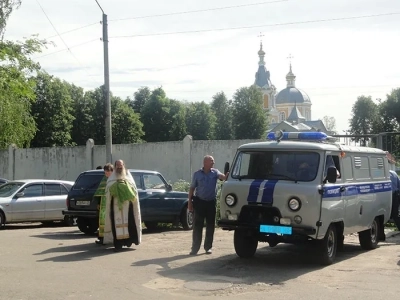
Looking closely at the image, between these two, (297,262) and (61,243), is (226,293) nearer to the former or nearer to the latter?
(297,262)

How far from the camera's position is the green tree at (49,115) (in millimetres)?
64438

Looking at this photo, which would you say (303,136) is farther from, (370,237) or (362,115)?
(362,115)

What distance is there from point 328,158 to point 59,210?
11308mm

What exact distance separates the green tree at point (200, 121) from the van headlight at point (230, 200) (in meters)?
82.3

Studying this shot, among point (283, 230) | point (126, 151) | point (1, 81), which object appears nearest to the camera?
point (283, 230)

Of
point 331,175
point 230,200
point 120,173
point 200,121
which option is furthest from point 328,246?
point 200,121

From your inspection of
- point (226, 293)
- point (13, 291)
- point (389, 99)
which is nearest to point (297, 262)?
point (226, 293)

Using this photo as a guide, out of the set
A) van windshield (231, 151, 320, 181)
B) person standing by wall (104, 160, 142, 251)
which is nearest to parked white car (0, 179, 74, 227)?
person standing by wall (104, 160, 142, 251)

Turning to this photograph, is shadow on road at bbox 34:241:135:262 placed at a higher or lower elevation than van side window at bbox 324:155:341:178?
lower

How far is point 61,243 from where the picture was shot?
589 inches

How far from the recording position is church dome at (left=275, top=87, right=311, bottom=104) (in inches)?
5689

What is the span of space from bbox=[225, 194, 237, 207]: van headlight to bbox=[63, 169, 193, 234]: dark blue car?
506 cm

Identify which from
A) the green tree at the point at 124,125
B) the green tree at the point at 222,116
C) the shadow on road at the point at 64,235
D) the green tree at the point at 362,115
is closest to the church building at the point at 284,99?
the green tree at the point at 222,116

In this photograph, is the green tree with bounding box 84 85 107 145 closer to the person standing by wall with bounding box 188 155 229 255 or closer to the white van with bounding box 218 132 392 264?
the person standing by wall with bounding box 188 155 229 255
